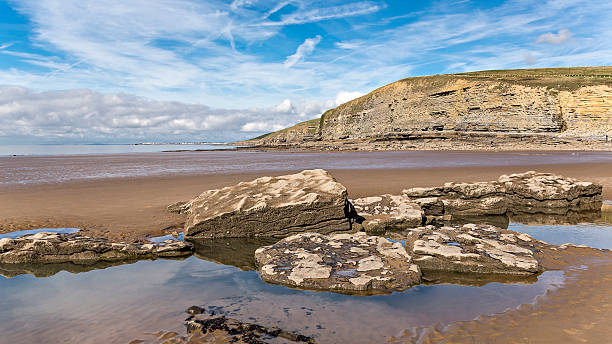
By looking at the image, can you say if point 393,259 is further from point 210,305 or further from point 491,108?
point 491,108

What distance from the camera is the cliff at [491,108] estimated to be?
59.0m

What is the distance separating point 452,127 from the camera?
6825 cm

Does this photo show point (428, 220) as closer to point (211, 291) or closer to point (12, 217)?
point (211, 291)

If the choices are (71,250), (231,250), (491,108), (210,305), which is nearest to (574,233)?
(231,250)

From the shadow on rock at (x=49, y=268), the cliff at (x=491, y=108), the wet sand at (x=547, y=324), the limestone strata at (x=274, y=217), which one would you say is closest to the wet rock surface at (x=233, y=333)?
the wet sand at (x=547, y=324)

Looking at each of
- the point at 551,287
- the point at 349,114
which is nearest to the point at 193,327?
the point at 551,287

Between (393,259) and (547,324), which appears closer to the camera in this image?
(547,324)

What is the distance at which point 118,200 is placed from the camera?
13016 millimetres

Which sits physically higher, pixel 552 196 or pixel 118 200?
pixel 118 200

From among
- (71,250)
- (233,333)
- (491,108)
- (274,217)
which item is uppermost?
(491,108)

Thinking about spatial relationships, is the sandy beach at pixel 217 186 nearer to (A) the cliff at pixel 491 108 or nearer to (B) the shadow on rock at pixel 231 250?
(B) the shadow on rock at pixel 231 250

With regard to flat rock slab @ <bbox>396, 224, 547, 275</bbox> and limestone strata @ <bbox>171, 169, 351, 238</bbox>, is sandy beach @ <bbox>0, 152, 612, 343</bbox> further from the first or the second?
limestone strata @ <bbox>171, 169, 351, 238</bbox>

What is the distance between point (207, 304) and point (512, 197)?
38.3 feet

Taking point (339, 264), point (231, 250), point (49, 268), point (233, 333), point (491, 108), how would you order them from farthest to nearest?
point (491, 108)
point (231, 250)
point (49, 268)
point (339, 264)
point (233, 333)
